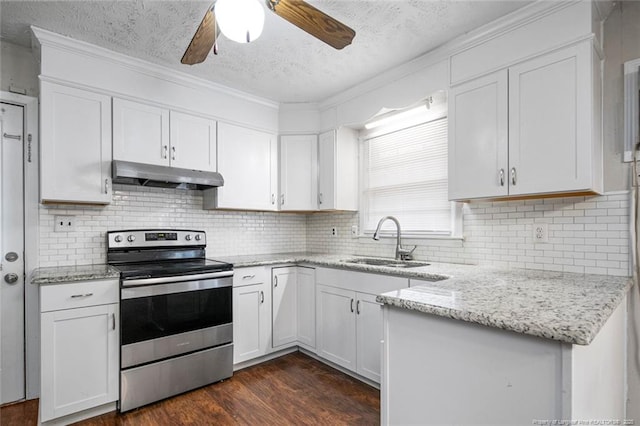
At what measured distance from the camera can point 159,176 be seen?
8.44 ft

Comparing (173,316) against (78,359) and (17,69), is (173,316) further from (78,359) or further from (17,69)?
(17,69)

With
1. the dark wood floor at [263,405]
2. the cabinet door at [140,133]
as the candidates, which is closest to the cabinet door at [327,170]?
the cabinet door at [140,133]

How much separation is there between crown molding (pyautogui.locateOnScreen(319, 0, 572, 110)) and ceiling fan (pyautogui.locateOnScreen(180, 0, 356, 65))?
103 cm

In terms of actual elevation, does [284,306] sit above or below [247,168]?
below

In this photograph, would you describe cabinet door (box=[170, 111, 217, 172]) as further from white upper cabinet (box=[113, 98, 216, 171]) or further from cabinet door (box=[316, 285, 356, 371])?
cabinet door (box=[316, 285, 356, 371])

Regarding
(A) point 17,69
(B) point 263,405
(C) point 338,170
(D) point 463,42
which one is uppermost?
(D) point 463,42

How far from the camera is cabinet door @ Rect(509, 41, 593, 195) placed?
1773 millimetres

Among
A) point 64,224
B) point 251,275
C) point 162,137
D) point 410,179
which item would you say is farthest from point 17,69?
point 410,179

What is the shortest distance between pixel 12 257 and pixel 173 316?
1182 mm

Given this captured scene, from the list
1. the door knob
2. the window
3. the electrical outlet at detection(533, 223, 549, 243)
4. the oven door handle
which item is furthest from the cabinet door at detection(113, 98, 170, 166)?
the electrical outlet at detection(533, 223, 549, 243)

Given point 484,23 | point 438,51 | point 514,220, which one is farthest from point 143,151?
point 514,220

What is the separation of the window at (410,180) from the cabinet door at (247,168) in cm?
96

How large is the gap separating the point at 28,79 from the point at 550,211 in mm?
3727

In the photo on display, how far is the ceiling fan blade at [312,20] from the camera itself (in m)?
1.50
